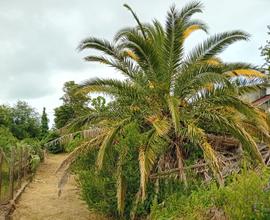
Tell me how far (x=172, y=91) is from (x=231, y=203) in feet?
15.8

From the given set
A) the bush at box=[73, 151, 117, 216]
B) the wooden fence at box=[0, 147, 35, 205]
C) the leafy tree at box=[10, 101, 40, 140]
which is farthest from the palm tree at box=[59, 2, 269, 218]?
the leafy tree at box=[10, 101, 40, 140]

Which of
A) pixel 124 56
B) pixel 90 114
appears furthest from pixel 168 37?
pixel 90 114

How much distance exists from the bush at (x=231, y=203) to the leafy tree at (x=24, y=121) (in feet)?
101

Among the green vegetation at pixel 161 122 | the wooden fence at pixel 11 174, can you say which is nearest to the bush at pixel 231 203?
the green vegetation at pixel 161 122

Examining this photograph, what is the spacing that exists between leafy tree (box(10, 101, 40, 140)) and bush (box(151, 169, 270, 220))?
101 ft

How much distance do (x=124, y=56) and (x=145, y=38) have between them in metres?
0.88

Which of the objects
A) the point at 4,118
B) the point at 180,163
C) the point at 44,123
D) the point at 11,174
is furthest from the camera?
the point at 44,123

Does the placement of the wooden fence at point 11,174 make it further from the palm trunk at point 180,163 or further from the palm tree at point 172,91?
the palm trunk at point 180,163

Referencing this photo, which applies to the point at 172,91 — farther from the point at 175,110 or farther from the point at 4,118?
the point at 4,118

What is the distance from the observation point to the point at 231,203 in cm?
752

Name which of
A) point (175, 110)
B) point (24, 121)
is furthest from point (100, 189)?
point (24, 121)

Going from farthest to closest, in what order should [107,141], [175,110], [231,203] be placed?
[107,141], [175,110], [231,203]

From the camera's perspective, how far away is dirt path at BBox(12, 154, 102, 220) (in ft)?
43.3

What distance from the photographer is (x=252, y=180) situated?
7.29m
